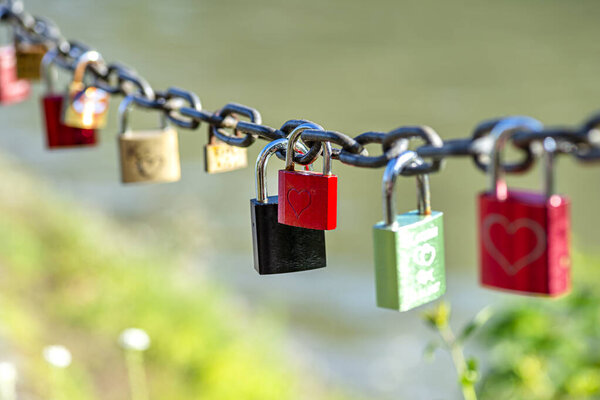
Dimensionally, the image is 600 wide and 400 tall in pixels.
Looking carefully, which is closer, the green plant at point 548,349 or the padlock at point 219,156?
the padlock at point 219,156

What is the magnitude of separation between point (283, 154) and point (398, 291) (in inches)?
12.6

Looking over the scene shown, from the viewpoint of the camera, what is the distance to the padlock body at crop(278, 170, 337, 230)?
4.11 feet

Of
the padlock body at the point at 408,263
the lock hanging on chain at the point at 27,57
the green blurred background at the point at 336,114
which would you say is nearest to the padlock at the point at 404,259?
the padlock body at the point at 408,263

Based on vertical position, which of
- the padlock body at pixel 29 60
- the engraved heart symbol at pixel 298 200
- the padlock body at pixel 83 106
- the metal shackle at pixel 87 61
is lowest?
the engraved heart symbol at pixel 298 200

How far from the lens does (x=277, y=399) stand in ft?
12.3

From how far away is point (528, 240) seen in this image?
100 cm

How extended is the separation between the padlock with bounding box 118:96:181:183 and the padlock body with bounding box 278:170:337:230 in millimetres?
817

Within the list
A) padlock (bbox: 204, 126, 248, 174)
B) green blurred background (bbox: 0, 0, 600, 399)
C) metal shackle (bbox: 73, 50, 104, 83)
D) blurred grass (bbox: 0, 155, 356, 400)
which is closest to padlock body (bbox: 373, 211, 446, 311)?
padlock (bbox: 204, 126, 248, 174)

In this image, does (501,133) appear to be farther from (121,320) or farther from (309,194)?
(121,320)

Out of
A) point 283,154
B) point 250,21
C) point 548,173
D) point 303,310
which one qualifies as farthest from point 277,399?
point 250,21

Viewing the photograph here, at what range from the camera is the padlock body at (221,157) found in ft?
5.78

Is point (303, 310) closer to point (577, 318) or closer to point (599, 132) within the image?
point (577, 318)

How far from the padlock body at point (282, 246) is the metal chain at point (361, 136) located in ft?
0.48

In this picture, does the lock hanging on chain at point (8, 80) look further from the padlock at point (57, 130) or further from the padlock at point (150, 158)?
the padlock at point (150, 158)
